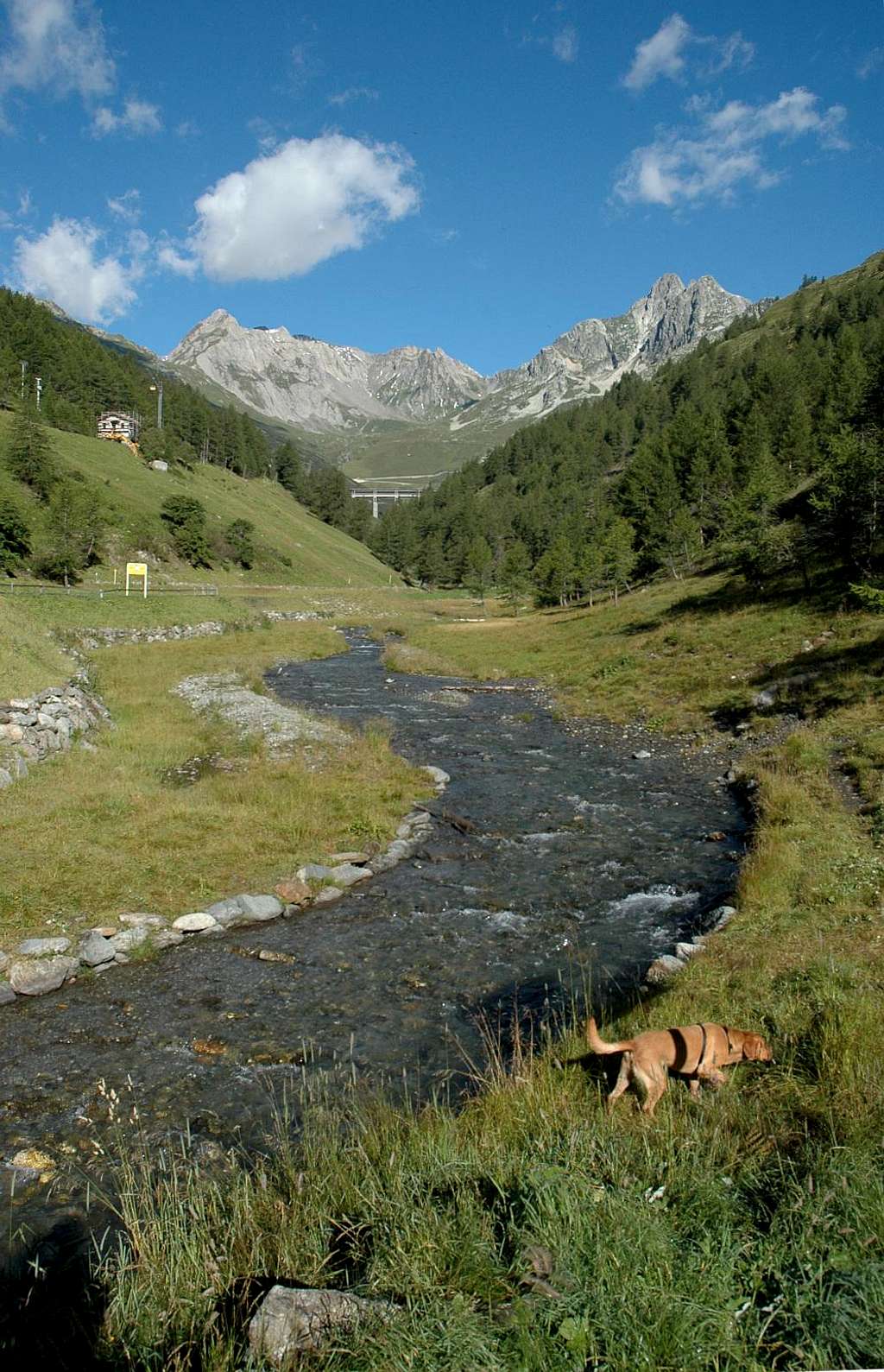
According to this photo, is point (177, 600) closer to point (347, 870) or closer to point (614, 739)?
point (614, 739)

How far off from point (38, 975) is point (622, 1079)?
878 centimetres

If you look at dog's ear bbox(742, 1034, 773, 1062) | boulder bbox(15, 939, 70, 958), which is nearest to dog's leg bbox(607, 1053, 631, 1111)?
dog's ear bbox(742, 1034, 773, 1062)

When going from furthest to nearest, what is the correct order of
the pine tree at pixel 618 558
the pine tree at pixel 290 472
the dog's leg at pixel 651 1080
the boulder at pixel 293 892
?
the pine tree at pixel 290 472 → the pine tree at pixel 618 558 → the boulder at pixel 293 892 → the dog's leg at pixel 651 1080

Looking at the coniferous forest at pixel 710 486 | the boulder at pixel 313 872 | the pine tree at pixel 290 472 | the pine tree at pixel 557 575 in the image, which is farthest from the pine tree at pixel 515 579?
the boulder at pixel 313 872

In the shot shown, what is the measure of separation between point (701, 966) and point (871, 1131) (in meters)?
4.76

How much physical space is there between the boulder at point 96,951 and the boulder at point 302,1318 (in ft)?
27.1

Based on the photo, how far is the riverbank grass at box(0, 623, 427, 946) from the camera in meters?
13.1

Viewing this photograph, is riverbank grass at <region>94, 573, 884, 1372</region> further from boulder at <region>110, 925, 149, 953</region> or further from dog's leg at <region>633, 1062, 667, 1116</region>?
boulder at <region>110, 925, 149, 953</region>

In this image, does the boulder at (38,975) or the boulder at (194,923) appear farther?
the boulder at (194,923)

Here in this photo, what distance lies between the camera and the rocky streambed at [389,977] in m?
8.37

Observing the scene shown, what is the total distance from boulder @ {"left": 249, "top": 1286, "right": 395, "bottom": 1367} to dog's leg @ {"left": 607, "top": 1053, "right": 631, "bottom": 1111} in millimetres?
2981

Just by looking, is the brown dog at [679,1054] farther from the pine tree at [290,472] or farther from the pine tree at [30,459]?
the pine tree at [290,472]

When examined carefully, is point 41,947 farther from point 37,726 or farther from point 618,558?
point 618,558

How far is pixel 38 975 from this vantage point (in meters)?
10.6
